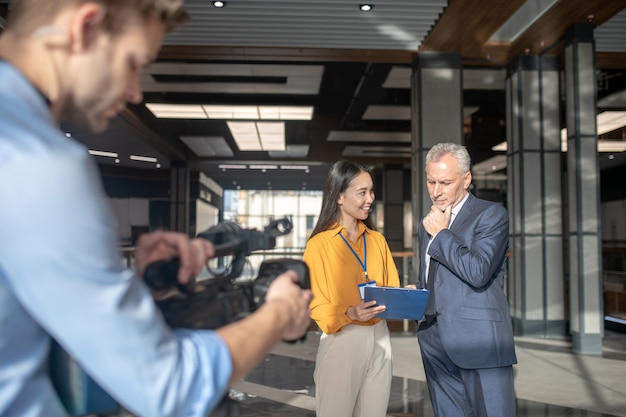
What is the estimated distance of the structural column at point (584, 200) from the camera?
6852 mm

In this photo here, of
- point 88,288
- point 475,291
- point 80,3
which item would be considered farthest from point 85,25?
point 475,291

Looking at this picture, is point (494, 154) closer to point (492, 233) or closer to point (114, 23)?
point (492, 233)

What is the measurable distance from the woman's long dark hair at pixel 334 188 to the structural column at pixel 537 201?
19.2 feet

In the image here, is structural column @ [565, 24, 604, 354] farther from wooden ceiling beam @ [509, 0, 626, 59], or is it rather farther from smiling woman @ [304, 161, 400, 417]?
smiling woman @ [304, 161, 400, 417]

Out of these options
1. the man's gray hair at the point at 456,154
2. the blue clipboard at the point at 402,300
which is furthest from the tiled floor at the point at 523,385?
the man's gray hair at the point at 456,154

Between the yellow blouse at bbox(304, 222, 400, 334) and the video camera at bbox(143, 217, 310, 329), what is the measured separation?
1.68 m

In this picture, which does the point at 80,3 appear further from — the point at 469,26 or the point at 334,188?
the point at 469,26

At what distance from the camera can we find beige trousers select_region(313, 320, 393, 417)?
2.54 meters

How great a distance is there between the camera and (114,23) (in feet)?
2.02

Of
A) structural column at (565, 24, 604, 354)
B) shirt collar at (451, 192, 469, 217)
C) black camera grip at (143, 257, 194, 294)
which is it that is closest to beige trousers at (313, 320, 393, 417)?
shirt collar at (451, 192, 469, 217)

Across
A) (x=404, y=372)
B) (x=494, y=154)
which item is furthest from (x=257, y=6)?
(x=494, y=154)

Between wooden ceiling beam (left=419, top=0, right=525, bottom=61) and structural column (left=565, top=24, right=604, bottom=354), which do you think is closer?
wooden ceiling beam (left=419, top=0, right=525, bottom=61)

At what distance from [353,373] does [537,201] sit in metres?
6.28

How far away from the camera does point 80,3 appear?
60cm
